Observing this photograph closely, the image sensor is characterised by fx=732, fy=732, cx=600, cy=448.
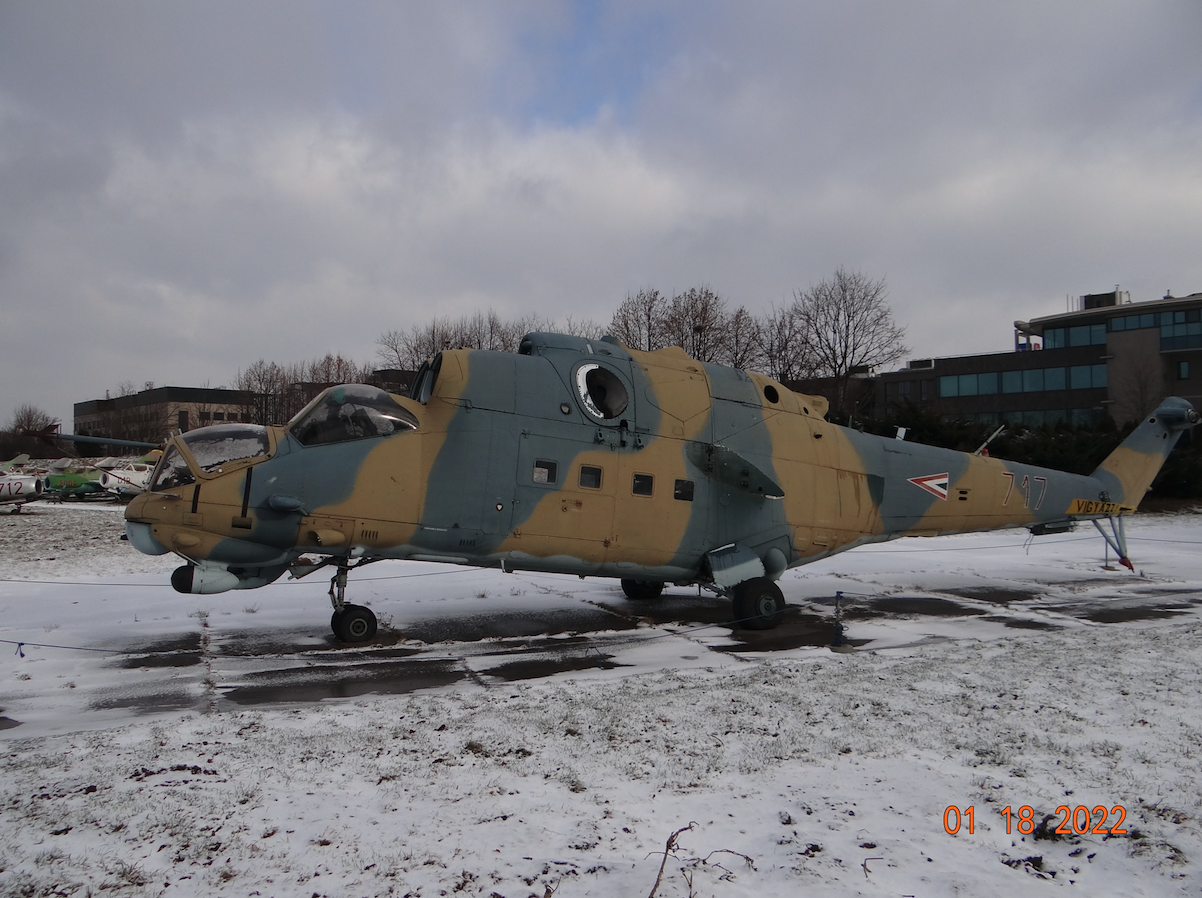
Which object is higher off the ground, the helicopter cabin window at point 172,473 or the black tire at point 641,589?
the helicopter cabin window at point 172,473

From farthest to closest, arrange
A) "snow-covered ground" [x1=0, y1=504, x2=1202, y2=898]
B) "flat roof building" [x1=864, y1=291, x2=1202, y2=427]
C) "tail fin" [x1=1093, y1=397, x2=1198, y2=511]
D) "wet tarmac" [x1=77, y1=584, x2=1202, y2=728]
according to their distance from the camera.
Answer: "flat roof building" [x1=864, y1=291, x2=1202, y2=427]
"tail fin" [x1=1093, y1=397, x2=1198, y2=511]
"wet tarmac" [x1=77, y1=584, x2=1202, y2=728]
"snow-covered ground" [x1=0, y1=504, x2=1202, y2=898]

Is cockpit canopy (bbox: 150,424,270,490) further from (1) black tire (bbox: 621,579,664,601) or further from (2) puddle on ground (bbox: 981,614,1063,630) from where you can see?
(2) puddle on ground (bbox: 981,614,1063,630)

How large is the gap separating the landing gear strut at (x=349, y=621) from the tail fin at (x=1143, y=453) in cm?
1367

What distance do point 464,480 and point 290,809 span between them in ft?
16.3

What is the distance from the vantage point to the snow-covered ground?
141 inches

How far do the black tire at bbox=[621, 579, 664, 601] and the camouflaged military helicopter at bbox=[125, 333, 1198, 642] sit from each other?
2.25 metres

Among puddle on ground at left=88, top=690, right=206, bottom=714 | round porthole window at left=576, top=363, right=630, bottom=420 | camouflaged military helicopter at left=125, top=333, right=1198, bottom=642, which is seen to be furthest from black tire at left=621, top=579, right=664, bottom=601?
puddle on ground at left=88, top=690, right=206, bottom=714

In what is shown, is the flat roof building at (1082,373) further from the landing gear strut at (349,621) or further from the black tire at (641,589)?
the landing gear strut at (349,621)

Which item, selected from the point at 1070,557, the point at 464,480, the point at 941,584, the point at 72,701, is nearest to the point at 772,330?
the point at 1070,557

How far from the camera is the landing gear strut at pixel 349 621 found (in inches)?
347

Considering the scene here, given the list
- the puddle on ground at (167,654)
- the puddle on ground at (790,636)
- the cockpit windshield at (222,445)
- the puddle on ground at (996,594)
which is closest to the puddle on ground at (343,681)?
the puddle on ground at (167,654)

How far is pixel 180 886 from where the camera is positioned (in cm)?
338

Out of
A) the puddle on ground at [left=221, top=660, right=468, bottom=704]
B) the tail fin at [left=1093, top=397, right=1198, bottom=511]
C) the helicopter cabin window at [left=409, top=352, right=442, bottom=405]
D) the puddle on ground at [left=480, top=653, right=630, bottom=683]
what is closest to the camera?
the puddle on ground at [left=221, top=660, right=468, bottom=704]
